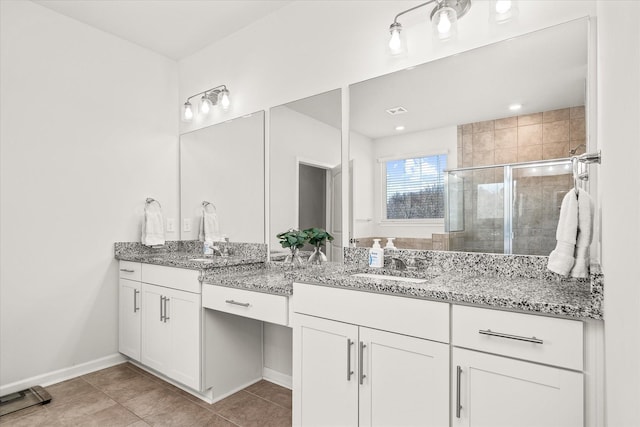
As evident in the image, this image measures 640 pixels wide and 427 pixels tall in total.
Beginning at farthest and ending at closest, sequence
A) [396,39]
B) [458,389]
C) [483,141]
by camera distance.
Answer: [396,39] → [483,141] → [458,389]

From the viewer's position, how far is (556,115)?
1.61 metres

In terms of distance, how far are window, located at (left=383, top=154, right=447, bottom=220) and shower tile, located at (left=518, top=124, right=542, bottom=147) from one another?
366 millimetres

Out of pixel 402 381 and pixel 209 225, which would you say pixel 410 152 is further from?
pixel 209 225

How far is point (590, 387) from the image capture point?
1.12 metres

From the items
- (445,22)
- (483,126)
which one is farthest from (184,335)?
(445,22)

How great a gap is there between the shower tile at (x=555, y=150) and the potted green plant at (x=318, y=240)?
4.14 ft

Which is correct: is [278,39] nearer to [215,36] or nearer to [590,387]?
[215,36]

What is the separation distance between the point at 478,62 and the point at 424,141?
46cm

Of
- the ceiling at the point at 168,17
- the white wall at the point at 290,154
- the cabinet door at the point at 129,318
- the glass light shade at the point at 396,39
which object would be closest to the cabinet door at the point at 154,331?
the cabinet door at the point at 129,318

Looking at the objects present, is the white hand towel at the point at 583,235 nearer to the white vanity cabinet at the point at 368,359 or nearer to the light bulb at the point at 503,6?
the white vanity cabinet at the point at 368,359

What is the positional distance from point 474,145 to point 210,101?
2253 mm

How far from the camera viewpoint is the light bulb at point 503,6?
1.72 metres

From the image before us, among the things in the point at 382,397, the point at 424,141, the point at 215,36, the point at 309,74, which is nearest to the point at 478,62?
the point at 424,141

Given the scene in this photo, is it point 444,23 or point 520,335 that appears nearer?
point 520,335
